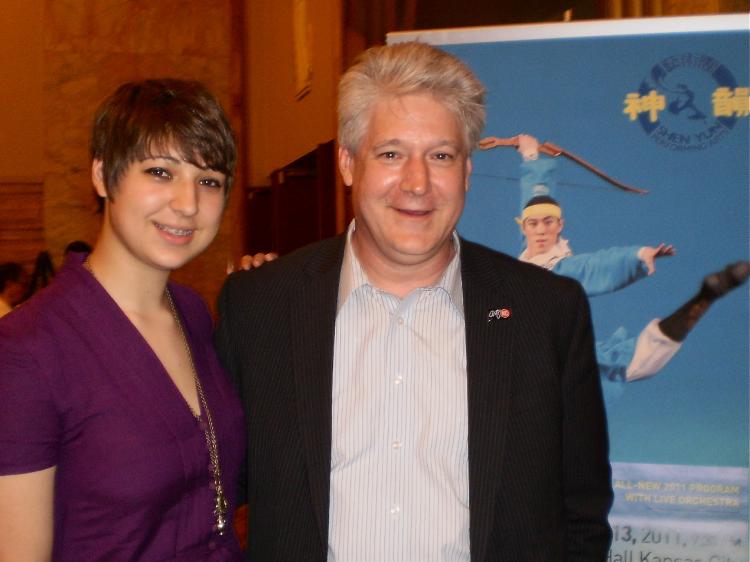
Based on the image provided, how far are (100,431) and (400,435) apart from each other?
61 centimetres

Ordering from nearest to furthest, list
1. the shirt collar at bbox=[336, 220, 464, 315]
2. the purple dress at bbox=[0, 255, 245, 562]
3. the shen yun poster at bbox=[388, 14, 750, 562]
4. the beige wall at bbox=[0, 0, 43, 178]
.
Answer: the purple dress at bbox=[0, 255, 245, 562] < the shirt collar at bbox=[336, 220, 464, 315] < the shen yun poster at bbox=[388, 14, 750, 562] < the beige wall at bbox=[0, 0, 43, 178]

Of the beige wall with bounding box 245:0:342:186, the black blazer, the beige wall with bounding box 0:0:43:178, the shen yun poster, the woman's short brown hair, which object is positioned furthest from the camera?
the beige wall with bounding box 0:0:43:178

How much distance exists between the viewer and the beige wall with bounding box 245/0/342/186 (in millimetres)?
6121

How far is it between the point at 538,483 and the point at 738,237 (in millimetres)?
922

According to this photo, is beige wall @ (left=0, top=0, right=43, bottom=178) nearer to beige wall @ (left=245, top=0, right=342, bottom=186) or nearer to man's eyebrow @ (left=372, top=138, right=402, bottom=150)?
beige wall @ (left=245, top=0, right=342, bottom=186)

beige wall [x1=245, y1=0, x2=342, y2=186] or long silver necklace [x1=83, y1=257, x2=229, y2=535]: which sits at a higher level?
beige wall [x1=245, y1=0, x2=342, y2=186]

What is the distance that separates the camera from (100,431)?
1633 millimetres

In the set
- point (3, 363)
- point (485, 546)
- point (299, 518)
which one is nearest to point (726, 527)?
point (485, 546)

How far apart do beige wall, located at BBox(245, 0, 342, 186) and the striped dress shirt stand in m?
4.04

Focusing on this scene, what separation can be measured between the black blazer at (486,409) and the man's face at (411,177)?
6.6 inches

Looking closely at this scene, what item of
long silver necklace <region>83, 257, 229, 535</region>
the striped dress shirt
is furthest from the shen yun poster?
long silver necklace <region>83, 257, 229, 535</region>

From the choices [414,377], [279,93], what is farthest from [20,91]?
[414,377]

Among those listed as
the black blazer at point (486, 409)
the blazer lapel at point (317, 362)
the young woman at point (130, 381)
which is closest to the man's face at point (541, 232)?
the black blazer at point (486, 409)

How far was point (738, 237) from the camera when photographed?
2.32 meters
